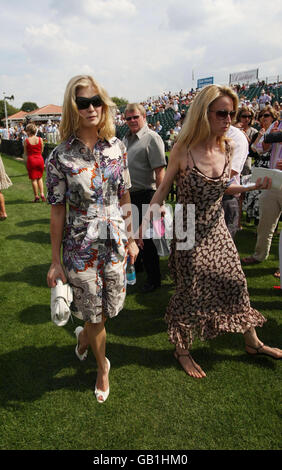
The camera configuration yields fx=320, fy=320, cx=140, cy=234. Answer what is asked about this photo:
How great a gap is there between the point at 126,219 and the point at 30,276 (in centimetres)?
274

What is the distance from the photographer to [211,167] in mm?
2342

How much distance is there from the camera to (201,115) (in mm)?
2199

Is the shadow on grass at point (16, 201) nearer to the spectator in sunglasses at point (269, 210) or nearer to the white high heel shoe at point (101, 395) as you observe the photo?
the spectator in sunglasses at point (269, 210)

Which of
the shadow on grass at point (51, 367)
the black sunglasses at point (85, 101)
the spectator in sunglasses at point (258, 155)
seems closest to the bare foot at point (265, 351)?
the shadow on grass at point (51, 367)

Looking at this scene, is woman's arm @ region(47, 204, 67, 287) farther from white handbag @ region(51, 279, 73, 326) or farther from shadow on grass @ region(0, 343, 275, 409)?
shadow on grass @ region(0, 343, 275, 409)

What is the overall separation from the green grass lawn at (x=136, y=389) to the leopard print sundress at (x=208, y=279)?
38cm

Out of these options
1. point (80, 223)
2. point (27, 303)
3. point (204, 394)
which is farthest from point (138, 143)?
point (204, 394)

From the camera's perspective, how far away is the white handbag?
1.94 m

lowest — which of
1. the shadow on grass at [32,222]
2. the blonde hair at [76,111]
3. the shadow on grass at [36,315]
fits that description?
the shadow on grass at [36,315]

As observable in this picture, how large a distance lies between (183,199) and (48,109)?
79.7 metres

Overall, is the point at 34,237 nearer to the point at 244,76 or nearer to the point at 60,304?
the point at 60,304

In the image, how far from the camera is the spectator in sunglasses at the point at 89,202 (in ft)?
6.28
